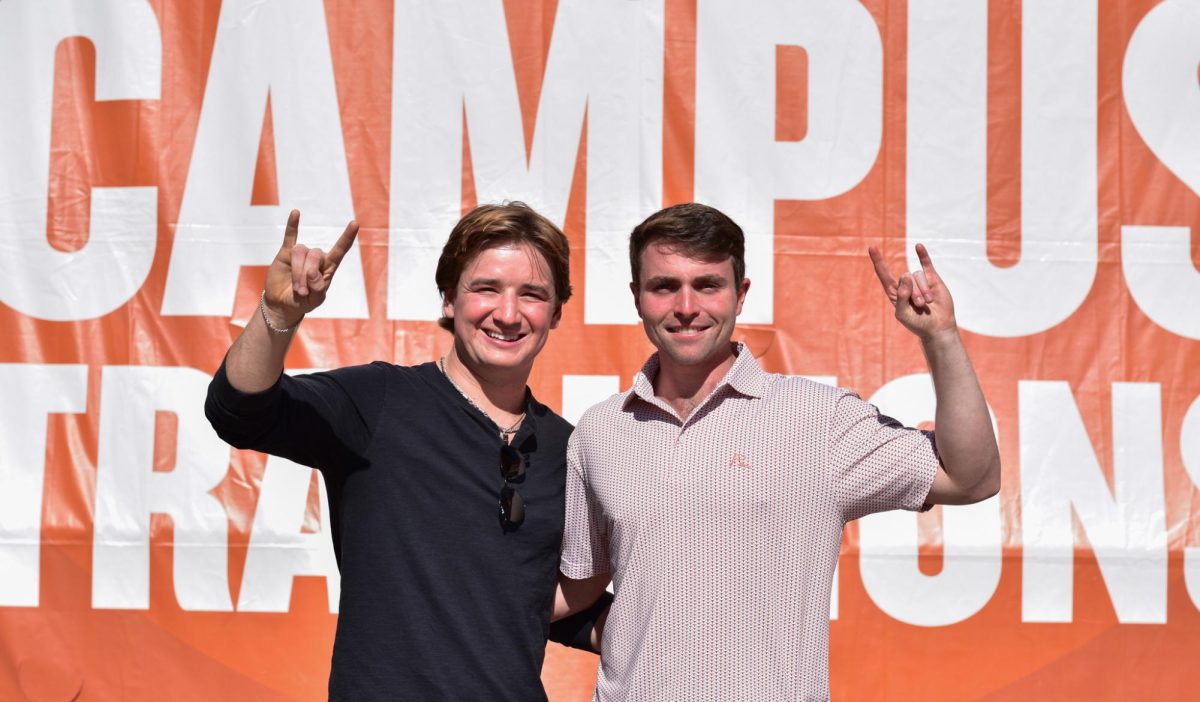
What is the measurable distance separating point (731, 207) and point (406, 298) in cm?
89

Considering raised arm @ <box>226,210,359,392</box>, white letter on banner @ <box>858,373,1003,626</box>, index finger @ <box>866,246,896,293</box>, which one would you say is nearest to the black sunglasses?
raised arm @ <box>226,210,359,392</box>

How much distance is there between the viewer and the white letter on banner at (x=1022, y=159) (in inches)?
107

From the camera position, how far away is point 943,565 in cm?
266

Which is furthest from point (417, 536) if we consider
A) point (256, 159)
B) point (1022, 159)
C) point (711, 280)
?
point (1022, 159)

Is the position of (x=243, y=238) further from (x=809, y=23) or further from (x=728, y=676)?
(x=728, y=676)

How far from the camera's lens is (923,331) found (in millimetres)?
1430

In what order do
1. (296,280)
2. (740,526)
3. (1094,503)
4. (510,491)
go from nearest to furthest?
1. (296,280)
2. (740,526)
3. (510,491)
4. (1094,503)

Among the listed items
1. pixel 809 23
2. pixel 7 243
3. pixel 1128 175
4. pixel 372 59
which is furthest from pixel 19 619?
pixel 1128 175

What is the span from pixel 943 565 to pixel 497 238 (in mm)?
1623

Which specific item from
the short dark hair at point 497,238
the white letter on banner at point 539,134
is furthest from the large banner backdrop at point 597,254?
the short dark hair at point 497,238

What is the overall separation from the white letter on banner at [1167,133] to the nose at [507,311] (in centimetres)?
185

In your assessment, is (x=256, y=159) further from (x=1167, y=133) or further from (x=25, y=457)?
(x=1167, y=133)

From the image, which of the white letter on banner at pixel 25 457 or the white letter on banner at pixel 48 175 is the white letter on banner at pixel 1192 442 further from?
the white letter on banner at pixel 25 457

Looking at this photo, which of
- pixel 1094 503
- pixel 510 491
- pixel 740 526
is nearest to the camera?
pixel 740 526
